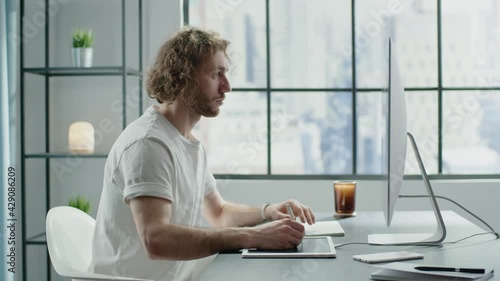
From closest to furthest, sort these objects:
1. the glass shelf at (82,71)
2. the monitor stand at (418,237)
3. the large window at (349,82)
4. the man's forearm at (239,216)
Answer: the monitor stand at (418,237) → the man's forearm at (239,216) → the glass shelf at (82,71) → the large window at (349,82)

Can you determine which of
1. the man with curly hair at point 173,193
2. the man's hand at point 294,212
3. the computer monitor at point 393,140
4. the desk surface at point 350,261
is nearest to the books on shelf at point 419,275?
the desk surface at point 350,261

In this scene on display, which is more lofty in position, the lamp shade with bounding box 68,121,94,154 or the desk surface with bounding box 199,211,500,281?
the lamp shade with bounding box 68,121,94,154

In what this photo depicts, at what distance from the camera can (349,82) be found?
3.93 meters

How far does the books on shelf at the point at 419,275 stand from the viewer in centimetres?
124

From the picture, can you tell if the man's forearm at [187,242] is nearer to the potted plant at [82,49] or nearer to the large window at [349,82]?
the potted plant at [82,49]

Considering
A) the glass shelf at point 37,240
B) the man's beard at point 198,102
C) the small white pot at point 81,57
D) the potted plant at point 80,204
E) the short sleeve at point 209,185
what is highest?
the small white pot at point 81,57

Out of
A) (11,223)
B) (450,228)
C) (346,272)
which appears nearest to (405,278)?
(346,272)

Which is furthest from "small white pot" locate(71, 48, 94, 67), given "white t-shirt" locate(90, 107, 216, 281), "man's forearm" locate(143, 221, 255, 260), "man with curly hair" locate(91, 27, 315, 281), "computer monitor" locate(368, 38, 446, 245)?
"computer monitor" locate(368, 38, 446, 245)

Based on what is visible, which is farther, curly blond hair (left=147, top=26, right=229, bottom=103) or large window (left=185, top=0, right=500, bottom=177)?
large window (left=185, top=0, right=500, bottom=177)

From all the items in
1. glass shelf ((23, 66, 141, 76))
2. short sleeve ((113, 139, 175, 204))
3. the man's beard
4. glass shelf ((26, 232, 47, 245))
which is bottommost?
glass shelf ((26, 232, 47, 245))

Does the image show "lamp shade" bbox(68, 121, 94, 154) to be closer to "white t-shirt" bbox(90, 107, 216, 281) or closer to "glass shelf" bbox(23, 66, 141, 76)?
"glass shelf" bbox(23, 66, 141, 76)

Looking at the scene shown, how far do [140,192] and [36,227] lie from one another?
2486 mm

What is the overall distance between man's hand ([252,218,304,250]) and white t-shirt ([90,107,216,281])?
26 centimetres

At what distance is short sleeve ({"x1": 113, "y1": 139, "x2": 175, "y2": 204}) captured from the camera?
5.40 feet
